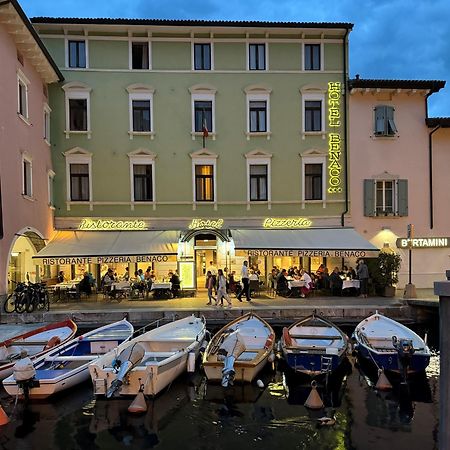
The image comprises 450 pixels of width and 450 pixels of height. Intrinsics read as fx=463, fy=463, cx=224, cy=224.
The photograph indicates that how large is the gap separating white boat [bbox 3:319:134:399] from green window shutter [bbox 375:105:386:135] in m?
17.1

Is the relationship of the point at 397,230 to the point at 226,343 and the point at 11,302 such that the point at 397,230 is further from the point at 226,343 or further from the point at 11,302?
the point at 11,302

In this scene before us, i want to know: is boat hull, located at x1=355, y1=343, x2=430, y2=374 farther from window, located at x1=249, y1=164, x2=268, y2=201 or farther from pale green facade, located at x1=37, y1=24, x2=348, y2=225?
window, located at x1=249, y1=164, x2=268, y2=201

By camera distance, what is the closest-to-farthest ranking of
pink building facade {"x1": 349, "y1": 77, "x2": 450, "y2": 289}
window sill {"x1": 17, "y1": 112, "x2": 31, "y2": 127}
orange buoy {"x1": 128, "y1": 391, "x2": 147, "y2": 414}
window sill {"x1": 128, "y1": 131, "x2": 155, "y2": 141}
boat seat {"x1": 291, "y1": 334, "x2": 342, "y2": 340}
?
orange buoy {"x1": 128, "y1": 391, "x2": 147, "y2": 414}, boat seat {"x1": 291, "y1": 334, "x2": 342, "y2": 340}, window sill {"x1": 17, "y1": 112, "x2": 31, "y2": 127}, window sill {"x1": 128, "y1": 131, "x2": 155, "y2": 141}, pink building facade {"x1": 349, "y1": 77, "x2": 450, "y2": 289}

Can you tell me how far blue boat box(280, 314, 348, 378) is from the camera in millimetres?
12188

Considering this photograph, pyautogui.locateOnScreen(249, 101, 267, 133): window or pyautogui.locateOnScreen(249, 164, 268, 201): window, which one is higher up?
pyautogui.locateOnScreen(249, 101, 267, 133): window

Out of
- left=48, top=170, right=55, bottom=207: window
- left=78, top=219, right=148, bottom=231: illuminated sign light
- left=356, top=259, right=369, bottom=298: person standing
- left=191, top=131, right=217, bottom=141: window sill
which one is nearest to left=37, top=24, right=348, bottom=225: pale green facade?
left=191, top=131, right=217, bottom=141: window sill

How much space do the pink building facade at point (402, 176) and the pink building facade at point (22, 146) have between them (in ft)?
52.1

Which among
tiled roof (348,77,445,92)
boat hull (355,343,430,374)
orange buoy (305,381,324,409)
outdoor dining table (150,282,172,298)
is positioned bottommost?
orange buoy (305,381,324,409)

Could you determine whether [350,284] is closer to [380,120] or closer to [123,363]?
[380,120]

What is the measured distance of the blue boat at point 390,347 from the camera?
12.3 metres

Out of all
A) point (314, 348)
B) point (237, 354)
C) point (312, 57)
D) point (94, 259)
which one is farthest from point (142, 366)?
point (312, 57)

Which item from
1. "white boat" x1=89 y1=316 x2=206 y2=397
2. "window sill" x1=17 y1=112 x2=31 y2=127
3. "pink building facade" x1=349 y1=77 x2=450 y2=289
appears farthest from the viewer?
"pink building facade" x1=349 y1=77 x2=450 y2=289

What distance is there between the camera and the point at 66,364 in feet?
41.5

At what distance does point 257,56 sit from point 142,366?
18746 millimetres
